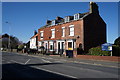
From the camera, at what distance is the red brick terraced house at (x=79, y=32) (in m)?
32.9

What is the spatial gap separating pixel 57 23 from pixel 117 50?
1980 cm

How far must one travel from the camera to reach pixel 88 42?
108ft

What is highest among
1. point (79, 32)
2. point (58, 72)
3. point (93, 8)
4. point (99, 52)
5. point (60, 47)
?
point (93, 8)

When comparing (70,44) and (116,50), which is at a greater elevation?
(70,44)

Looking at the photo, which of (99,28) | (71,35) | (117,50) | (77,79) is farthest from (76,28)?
(77,79)

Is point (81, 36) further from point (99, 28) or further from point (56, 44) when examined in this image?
point (56, 44)

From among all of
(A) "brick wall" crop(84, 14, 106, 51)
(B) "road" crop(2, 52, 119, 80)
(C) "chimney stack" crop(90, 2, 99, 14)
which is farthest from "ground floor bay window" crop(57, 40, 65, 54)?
(B) "road" crop(2, 52, 119, 80)

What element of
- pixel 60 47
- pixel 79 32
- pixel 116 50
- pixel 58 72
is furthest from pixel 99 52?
pixel 58 72

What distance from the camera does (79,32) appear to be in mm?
33250

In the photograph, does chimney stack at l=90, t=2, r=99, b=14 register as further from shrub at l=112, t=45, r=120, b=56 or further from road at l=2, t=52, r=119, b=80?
road at l=2, t=52, r=119, b=80

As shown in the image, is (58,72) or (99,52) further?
(99,52)

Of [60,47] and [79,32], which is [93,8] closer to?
[79,32]

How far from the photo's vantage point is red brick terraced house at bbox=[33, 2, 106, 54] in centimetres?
3288

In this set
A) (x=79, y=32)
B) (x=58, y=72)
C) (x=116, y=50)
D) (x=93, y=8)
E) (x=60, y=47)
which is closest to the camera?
(x=58, y=72)
